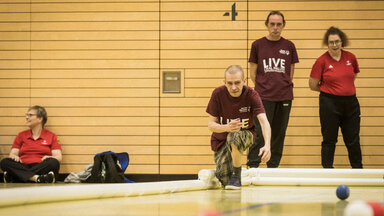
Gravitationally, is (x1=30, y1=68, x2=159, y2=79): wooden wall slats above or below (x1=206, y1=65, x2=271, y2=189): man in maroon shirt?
above

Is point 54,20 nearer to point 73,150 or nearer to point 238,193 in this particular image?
point 73,150

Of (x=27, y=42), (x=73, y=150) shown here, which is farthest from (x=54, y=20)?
(x=73, y=150)

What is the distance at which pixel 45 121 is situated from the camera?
19.7 ft

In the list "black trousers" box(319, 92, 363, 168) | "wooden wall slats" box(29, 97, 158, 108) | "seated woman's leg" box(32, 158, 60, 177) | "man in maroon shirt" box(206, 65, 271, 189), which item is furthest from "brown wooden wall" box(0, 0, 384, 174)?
"man in maroon shirt" box(206, 65, 271, 189)

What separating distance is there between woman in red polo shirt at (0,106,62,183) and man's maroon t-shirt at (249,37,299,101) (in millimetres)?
2698

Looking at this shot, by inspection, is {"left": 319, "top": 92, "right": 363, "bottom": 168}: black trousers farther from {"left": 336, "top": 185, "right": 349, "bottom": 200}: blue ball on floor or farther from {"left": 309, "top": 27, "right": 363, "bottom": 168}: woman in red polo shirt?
{"left": 336, "top": 185, "right": 349, "bottom": 200}: blue ball on floor

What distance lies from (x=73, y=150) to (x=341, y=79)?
3564mm

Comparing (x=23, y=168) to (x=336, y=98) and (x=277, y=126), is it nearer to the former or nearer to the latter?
(x=277, y=126)

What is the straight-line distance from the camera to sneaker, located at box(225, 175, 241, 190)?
13.1 feet

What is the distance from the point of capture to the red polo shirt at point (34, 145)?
5.80m

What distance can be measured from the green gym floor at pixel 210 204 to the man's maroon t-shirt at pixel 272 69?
5.50 feet

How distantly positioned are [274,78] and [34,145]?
10.2ft

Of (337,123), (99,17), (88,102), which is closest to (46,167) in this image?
(88,102)

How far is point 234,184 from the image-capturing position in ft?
13.2
